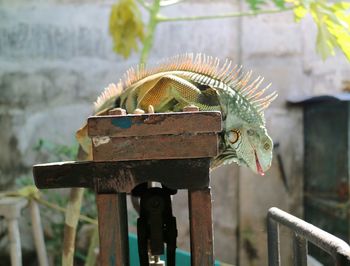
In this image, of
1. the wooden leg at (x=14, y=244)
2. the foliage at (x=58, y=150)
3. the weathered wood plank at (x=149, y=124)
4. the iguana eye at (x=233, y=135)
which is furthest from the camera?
the foliage at (x=58, y=150)

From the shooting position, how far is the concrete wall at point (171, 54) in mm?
4184

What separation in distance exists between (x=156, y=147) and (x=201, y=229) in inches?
7.1

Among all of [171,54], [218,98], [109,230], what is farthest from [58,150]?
[109,230]

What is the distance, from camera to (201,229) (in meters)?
0.99

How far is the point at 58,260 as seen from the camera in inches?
160

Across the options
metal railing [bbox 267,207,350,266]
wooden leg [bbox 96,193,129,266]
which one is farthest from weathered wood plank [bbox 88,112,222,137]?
metal railing [bbox 267,207,350,266]

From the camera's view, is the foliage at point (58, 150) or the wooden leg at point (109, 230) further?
the foliage at point (58, 150)

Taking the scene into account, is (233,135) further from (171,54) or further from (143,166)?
(171,54)

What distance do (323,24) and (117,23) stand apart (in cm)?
157

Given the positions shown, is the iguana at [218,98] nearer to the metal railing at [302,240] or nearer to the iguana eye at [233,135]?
the iguana eye at [233,135]

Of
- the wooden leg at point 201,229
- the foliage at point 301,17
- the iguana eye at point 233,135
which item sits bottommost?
the wooden leg at point 201,229

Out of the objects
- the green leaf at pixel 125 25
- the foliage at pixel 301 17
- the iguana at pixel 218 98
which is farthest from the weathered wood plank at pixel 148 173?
the green leaf at pixel 125 25

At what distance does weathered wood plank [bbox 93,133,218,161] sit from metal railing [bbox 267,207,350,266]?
31 centimetres

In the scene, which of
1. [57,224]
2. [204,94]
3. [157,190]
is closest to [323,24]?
[204,94]
